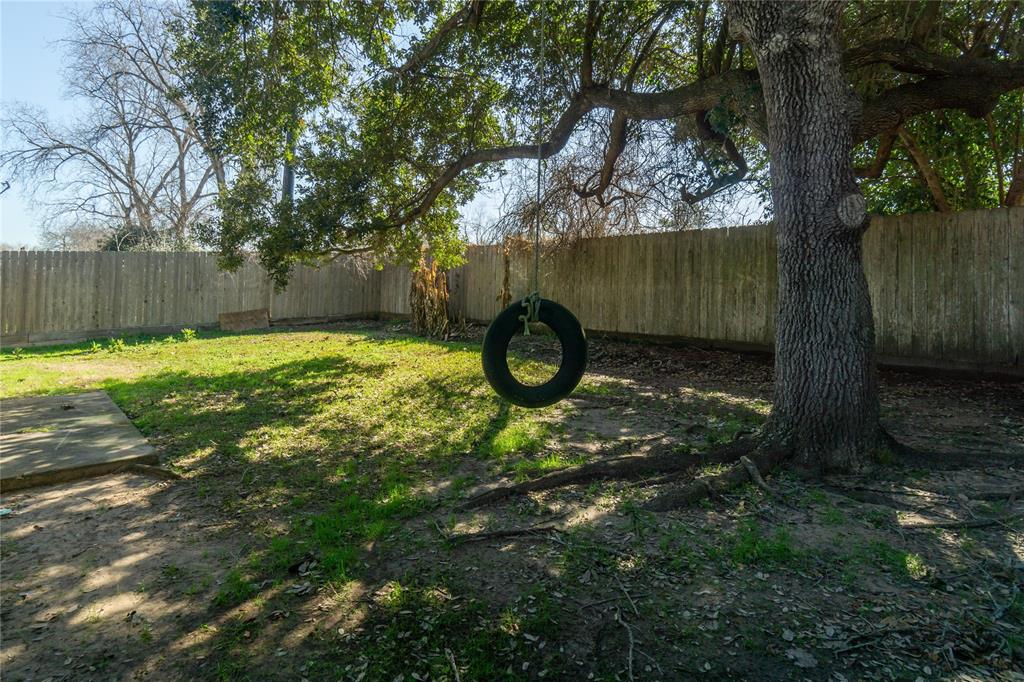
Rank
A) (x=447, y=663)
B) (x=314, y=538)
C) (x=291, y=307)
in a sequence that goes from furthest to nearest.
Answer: (x=291, y=307)
(x=314, y=538)
(x=447, y=663)

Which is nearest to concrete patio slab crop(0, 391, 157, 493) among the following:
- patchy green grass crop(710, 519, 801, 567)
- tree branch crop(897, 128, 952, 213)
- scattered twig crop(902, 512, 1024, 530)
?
patchy green grass crop(710, 519, 801, 567)

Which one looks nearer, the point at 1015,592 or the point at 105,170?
the point at 1015,592

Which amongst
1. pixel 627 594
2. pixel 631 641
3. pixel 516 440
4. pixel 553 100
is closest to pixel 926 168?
pixel 553 100

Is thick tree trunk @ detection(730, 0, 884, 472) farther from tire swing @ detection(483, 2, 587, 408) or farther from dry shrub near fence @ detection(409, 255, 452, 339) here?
dry shrub near fence @ detection(409, 255, 452, 339)

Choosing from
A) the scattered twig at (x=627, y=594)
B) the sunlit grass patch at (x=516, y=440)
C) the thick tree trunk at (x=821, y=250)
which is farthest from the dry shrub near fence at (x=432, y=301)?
the scattered twig at (x=627, y=594)

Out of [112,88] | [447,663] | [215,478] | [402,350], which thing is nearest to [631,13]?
[402,350]

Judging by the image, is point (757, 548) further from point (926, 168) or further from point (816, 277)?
point (926, 168)

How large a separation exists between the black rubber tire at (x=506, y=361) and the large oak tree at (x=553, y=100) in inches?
55.6

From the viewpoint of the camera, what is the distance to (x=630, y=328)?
32.2 feet

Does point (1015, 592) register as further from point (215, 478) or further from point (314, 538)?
point (215, 478)

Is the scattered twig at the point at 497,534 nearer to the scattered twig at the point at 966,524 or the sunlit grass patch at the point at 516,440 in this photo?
the sunlit grass patch at the point at 516,440

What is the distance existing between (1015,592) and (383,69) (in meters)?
8.41

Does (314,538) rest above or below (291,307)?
below

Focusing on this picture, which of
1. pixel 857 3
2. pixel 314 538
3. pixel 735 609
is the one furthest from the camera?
pixel 857 3
